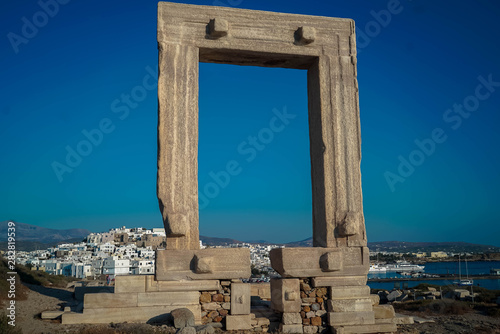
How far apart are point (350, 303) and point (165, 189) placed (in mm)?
4273

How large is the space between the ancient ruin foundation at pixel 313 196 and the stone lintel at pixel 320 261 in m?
0.02

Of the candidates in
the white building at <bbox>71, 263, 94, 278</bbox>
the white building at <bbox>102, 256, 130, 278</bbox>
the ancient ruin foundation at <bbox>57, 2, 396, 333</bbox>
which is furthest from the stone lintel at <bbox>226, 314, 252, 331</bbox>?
the white building at <bbox>71, 263, 94, 278</bbox>

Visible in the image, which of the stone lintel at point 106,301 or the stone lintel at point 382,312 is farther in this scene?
the stone lintel at point 382,312

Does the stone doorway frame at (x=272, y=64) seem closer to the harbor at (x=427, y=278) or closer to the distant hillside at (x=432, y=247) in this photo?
the harbor at (x=427, y=278)

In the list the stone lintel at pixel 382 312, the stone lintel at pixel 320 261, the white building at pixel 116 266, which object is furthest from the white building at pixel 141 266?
the stone lintel at pixel 382 312

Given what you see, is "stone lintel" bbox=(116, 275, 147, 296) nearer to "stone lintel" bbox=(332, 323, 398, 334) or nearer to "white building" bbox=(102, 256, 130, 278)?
"stone lintel" bbox=(332, 323, 398, 334)

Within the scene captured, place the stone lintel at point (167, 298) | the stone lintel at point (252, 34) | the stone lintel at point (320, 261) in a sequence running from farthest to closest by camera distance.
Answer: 1. the stone lintel at point (252, 34)
2. the stone lintel at point (320, 261)
3. the stone lintel at point (167, 298)

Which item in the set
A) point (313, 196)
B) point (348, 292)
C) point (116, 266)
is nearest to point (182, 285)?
point (348, 292)

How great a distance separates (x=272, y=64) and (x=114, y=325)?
253 inches

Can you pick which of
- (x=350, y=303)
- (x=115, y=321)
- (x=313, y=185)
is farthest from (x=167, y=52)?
(x=350, y=303)

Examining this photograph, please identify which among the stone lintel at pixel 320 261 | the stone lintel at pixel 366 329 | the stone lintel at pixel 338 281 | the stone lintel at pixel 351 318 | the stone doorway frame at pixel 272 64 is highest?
the stone doorway frame at pixel 272 64

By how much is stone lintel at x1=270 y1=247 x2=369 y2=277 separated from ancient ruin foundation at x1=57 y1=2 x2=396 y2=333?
0.02 meters

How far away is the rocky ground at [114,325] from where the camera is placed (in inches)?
279

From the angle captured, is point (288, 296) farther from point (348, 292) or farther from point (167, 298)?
point (167, 298)
